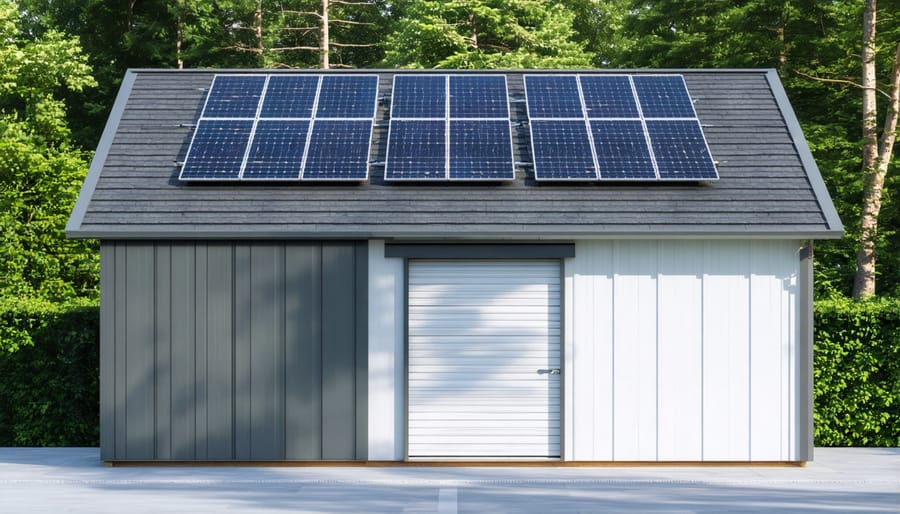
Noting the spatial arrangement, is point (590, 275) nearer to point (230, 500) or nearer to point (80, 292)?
point (230, 500)

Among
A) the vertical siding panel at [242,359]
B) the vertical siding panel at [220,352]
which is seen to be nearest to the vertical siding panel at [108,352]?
the vertical siding panel at [220,352]

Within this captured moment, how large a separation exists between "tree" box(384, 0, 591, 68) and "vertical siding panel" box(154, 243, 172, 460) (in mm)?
19050

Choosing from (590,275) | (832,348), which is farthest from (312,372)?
(832,348)

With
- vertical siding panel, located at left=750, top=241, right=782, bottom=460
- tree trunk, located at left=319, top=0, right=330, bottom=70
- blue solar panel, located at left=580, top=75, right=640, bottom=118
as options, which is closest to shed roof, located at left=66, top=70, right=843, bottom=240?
vertical siding panel, located at left=750, top=241, right=782, bottom=460

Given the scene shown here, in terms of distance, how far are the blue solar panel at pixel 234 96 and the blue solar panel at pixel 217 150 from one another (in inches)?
10.2

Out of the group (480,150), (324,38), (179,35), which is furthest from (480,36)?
(480,150)

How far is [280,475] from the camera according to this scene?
10.9 m

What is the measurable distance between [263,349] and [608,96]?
5854 mm

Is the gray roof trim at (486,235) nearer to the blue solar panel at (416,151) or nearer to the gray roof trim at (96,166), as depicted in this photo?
the gray roof trim at (96,166)

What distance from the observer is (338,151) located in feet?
40.8

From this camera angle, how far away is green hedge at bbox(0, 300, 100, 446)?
13539 mm

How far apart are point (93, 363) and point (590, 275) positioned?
6947 mm

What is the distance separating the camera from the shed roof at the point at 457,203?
11320 millimetres

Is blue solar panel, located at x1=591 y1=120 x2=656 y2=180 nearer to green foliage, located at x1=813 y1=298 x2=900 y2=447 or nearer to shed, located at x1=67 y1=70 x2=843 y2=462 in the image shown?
shed, located at x1=67 y1=70 x2=843 y2=462
